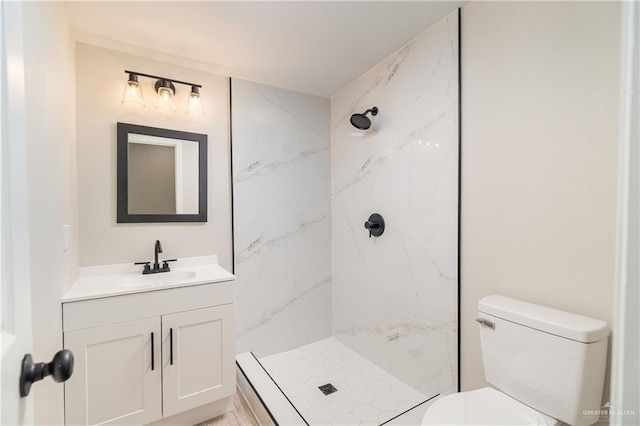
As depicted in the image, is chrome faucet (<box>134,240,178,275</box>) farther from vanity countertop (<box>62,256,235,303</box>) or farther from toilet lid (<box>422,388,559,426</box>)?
toilet lid (<box>422,388,559,426</box>)

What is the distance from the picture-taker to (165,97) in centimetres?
202

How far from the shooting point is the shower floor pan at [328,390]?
67.5 inches

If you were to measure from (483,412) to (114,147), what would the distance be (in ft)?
8.16

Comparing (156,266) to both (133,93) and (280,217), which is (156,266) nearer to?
(280,217)

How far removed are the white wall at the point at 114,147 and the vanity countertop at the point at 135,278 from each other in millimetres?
59

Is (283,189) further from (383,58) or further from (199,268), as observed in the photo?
(383,58)

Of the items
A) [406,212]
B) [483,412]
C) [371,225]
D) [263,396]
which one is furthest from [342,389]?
[406,212]

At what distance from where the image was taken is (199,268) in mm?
2086

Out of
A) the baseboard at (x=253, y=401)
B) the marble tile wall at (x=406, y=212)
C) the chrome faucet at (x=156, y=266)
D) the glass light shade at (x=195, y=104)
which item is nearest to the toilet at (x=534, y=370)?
the marble tile wall at (x=406, y=212)

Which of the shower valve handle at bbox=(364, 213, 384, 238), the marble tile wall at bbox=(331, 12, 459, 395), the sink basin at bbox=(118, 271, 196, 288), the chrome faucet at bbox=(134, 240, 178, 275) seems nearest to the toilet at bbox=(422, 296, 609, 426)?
the marble tile wall at bbox=(331, 12, 459, 395)

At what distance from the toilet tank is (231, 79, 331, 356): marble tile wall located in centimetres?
156

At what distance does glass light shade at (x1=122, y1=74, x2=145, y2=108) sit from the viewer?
6.08ft

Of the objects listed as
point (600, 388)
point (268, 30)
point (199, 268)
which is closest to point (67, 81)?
point (268, 30)

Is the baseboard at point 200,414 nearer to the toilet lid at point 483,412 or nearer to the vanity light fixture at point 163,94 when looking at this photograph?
the toilet lid at point 483,412
